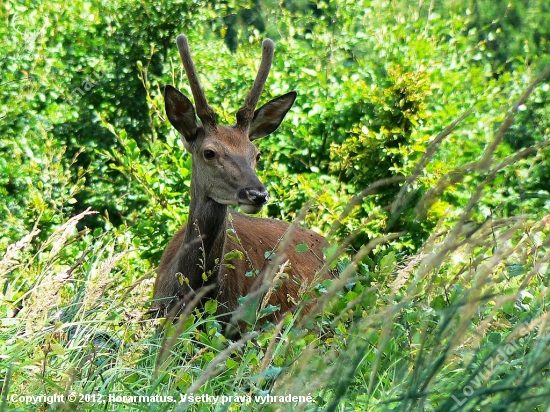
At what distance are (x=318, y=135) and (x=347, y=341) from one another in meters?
6.17

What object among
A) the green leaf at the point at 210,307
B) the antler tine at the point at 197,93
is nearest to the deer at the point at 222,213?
the antler tine at the point at 197,93

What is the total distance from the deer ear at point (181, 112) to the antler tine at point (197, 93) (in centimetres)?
9

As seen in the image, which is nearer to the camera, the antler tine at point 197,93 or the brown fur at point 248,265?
the brown fur at point 248,265

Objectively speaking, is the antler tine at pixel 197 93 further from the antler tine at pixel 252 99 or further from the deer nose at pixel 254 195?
the deer nose at pixel 254 195

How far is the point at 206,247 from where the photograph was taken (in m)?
6.24

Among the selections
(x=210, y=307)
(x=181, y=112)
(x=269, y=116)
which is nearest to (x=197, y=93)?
(x=181, y=112)

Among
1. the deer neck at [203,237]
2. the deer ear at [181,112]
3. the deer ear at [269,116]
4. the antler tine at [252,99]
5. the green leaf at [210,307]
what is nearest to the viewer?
the green leaf at [210,307]

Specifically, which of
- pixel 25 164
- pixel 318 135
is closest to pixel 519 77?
pixel 318 135

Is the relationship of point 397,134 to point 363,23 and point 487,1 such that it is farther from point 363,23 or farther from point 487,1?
point 487,1

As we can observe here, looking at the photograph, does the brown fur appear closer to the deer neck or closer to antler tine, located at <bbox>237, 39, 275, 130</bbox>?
the deer neck

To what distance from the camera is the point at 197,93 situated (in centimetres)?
652

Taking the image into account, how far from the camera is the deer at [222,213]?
6.04 meters

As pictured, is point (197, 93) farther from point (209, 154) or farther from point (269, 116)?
point (269, 116)

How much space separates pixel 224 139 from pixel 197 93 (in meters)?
0.36
